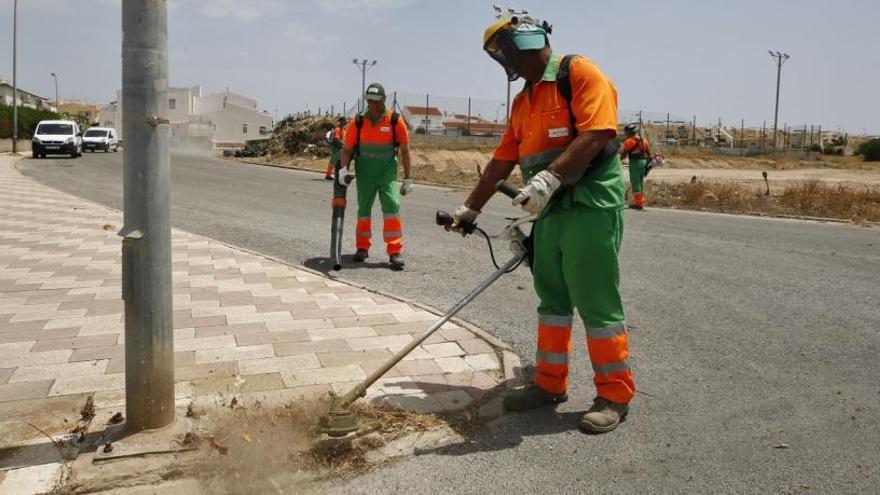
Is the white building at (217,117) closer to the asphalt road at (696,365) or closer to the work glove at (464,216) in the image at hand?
the asphalt road at (696,365)

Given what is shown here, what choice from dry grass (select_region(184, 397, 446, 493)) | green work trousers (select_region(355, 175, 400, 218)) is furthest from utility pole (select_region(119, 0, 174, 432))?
green work trousers (select_region(355, 175, 400, 218))

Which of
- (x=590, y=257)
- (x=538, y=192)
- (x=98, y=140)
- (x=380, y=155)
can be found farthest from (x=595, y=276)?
(x=98, y=140)

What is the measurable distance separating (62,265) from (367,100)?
336cm

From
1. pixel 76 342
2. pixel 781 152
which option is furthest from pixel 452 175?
pixel 781 152

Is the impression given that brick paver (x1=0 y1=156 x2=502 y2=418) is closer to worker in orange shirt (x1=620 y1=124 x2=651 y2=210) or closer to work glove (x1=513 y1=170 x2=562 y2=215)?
work glove (x1=513 y1=170 x2=562 y2=215)

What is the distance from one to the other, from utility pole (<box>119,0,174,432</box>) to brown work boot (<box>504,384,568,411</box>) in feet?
5.23

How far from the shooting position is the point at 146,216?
297cm

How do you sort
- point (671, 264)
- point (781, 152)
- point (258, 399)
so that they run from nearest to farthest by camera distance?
point (258, 399) → point (671, 264) → point (781, 152)

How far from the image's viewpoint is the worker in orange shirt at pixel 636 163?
14.3 metres

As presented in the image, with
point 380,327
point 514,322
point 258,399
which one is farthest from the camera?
point 514,322

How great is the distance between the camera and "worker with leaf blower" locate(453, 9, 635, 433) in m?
3.30

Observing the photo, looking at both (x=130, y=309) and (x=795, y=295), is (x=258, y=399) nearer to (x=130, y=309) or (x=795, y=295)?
(x=130, y=309)

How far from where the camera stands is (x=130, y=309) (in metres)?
3.03

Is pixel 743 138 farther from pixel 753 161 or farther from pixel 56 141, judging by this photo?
pixel 56 141
